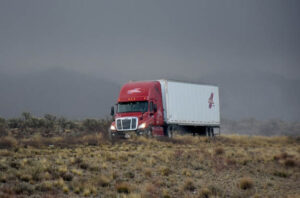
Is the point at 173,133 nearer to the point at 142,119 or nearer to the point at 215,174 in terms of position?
the point at 142,119

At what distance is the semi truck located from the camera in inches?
1220

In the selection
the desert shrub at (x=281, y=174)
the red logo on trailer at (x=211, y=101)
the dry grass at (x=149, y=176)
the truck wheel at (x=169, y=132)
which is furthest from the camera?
the red logo on trailer at (x=211, y=101)

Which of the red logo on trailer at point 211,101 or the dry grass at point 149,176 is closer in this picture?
the dry grass at point 149,176

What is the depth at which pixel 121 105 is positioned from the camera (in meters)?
32.1

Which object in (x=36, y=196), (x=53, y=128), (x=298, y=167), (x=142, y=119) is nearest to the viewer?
(x=36, y=196)

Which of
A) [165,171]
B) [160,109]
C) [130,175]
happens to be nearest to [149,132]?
[160,109]

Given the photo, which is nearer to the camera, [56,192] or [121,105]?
[56,192]

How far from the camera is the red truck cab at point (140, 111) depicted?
30703 millimetres

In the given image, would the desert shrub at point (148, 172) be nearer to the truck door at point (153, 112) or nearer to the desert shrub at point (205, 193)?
the desert shrub at point (205, 193)

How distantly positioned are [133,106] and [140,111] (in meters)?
0.72

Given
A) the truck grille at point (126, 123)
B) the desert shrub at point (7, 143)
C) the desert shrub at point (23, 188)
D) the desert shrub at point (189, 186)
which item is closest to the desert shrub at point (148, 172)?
the desert shrub at point (189, 186)

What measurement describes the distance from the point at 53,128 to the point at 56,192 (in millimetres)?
31994

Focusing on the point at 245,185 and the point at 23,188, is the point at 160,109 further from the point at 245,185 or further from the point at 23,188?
the point at 23,188

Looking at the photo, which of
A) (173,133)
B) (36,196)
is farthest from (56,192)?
(173,133)
